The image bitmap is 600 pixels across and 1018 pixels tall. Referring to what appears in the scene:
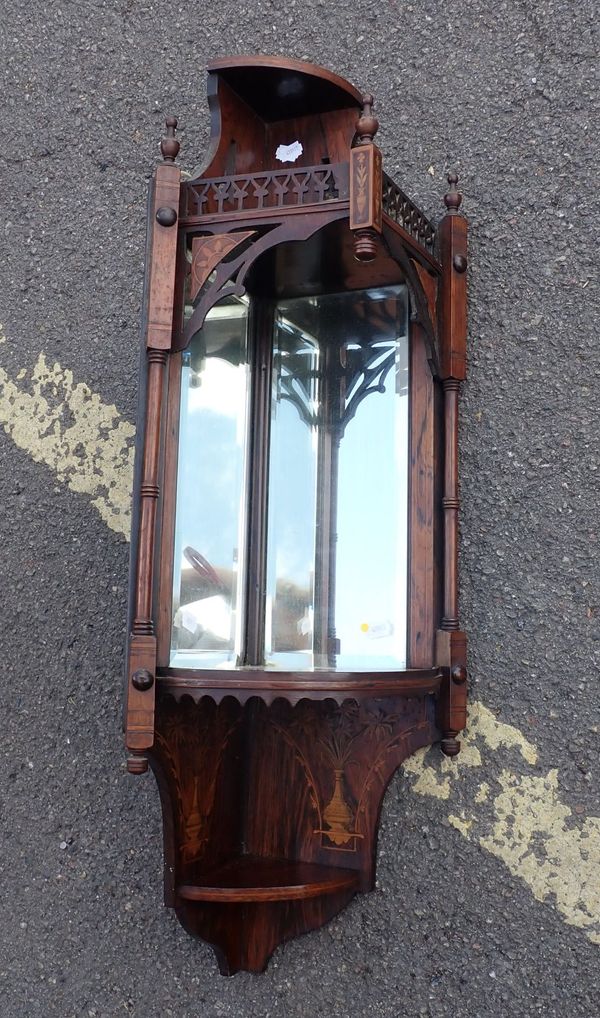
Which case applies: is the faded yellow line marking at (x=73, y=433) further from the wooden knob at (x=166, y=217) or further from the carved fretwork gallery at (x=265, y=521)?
the wooden knob at (x=166, y=217)

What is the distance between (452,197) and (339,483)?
431mm

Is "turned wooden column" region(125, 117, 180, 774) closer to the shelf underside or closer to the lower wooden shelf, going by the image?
the shelf underside

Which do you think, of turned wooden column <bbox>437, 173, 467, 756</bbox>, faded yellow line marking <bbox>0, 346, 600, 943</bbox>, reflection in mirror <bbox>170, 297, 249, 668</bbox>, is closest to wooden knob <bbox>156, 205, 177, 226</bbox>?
reflection in mirror <bbox>170, 297, 249, 668</bbox>

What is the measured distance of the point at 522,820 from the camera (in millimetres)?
1270

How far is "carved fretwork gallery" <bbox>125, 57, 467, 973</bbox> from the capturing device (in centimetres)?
119

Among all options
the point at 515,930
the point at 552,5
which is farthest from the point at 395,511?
the point at 552,5

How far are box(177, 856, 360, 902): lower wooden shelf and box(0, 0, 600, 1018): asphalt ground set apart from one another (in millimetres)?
82

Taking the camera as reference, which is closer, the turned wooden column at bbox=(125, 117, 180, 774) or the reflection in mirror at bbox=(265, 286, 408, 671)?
the turned wooden column at bbox=(125, 117, 180, 774)

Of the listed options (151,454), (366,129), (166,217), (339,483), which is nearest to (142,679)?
(151,454)

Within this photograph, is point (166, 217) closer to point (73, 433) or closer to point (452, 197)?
point (452, 197)

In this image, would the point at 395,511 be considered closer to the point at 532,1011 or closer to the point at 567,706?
the point at 567,706

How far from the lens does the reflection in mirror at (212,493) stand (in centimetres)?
131

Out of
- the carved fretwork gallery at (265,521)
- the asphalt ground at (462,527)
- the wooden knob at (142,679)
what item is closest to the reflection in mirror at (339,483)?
the carved fretwork gallery at (265,521)

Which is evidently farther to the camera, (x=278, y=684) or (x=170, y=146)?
(x=170, y=146)
